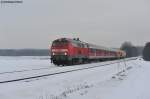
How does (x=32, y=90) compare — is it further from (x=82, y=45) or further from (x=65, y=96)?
(x=82, y=45)

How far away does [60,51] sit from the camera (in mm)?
37906

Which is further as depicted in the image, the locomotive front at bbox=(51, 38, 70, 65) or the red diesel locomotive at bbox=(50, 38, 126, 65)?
the red diesel locomotive at bbox=(50, 38, 126, 65)

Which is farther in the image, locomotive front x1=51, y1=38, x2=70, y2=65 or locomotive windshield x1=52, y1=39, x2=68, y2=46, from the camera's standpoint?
locomotive windshield x1=52, y1=39, x2=68, y2=46

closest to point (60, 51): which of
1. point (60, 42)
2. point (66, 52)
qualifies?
point (66, 52)

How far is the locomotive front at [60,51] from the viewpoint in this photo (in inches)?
1469

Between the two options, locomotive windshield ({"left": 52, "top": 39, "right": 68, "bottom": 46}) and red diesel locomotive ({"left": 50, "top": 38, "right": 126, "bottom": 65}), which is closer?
red diesel locomotive ({"left": 50, "top": 38, "right": 126, "bottom": 65})

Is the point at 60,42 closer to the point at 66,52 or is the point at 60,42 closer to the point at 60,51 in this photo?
the point at 60,51

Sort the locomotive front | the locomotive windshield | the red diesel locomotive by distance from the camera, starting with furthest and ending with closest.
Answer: the locomotive windshield < the red diesel locomotive < the locomotive front

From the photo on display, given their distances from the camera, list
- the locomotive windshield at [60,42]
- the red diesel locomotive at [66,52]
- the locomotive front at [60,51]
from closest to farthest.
Result: 1. the locomotive front at [60,51]
2. the red diesel locomotive at [66,52]
3. the locomotive windshield at [60,42]

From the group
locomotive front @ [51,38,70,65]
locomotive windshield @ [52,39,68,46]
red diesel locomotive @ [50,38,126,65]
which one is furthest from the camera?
locomotive windshield @ [52,39,68,46]

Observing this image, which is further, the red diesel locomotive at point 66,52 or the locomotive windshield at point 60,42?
the locomotive windshield at point 60,42

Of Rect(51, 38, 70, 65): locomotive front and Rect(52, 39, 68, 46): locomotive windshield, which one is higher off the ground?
Rect(52, 39, 68, 46): locomotive windshield

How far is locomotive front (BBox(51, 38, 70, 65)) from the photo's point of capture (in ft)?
122

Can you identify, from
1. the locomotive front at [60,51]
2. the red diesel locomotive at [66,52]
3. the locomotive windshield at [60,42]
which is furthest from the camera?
the locomotive windshield at [60,42]
